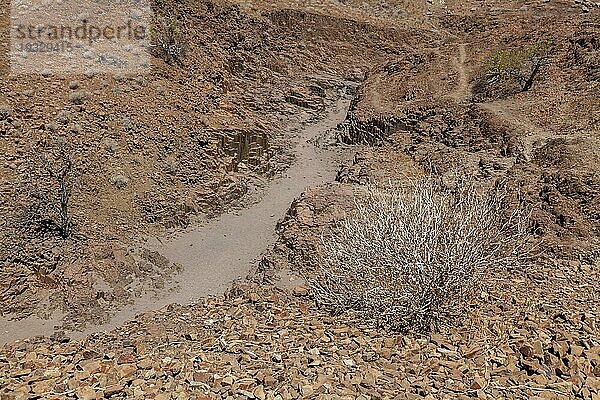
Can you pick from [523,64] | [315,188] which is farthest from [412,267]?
[523,64]

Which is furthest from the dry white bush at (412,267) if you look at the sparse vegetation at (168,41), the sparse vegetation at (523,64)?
the sparse vegetation at (168,41)

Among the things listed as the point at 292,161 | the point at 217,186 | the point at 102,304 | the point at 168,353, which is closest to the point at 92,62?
the point at 217,186

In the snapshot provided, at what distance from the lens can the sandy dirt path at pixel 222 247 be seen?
1397cm

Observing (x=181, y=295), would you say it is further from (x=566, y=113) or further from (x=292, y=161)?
(x=566, y=113)

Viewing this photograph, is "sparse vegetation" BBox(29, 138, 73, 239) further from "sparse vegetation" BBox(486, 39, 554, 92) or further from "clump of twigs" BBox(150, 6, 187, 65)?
"sparse vegetation" BBox(486, 39, 554, 92)

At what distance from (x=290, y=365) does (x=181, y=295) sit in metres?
8.74

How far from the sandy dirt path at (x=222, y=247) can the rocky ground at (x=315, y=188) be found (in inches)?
24.8

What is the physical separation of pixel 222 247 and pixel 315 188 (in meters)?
3.60

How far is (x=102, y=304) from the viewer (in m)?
14.4

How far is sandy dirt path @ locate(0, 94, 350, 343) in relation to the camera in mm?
13969

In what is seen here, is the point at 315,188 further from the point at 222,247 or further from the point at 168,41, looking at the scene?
the point at 168,41

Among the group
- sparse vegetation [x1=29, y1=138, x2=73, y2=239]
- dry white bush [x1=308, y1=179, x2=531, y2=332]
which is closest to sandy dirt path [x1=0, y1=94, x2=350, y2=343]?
sparse vegetation [x1=29, y1=138, x2=73, y2=239]

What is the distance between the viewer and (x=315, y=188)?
18016mm

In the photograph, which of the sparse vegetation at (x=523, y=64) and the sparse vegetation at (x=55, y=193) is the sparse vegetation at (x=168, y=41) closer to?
the sparse vegetation at (x=55, y=193)
